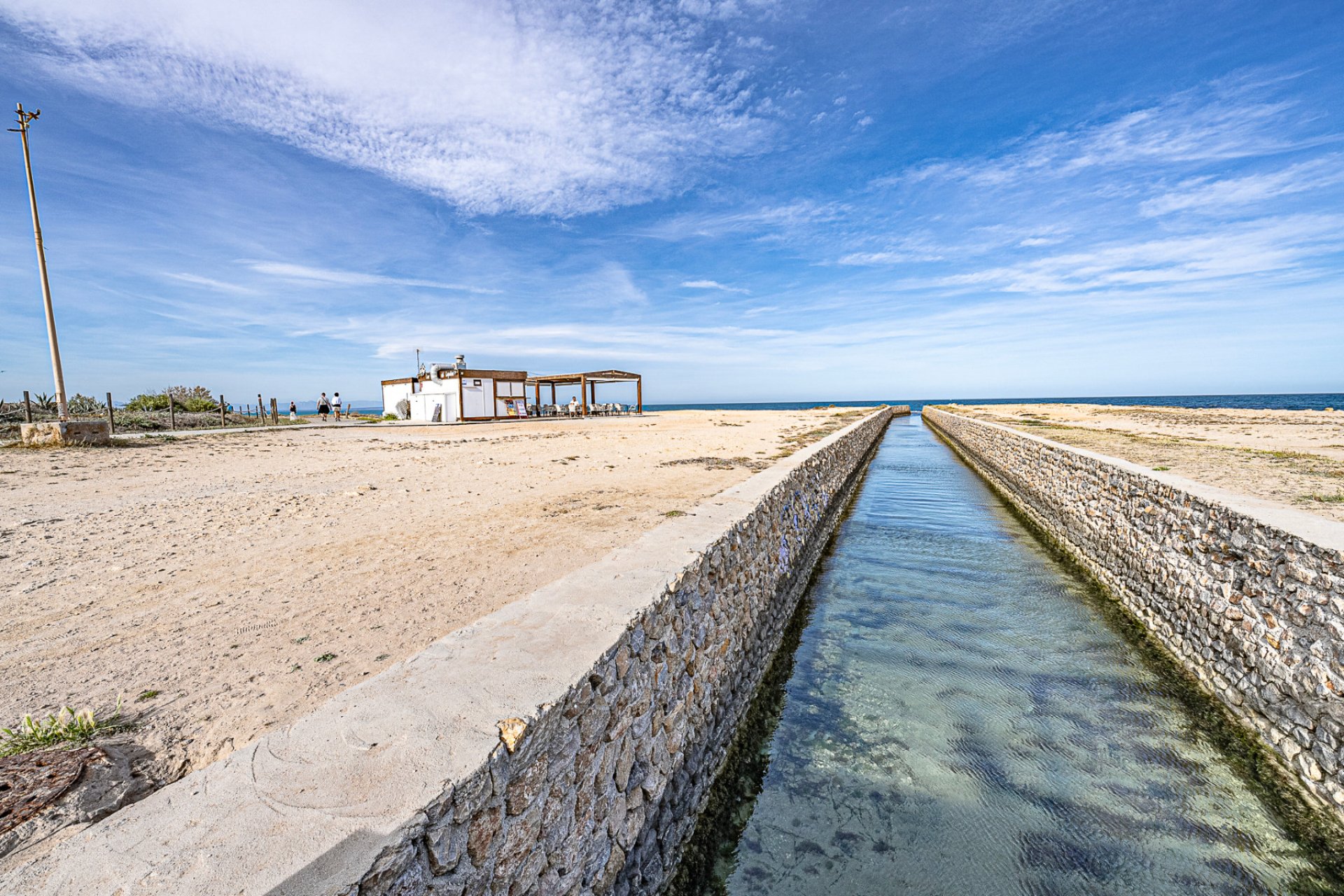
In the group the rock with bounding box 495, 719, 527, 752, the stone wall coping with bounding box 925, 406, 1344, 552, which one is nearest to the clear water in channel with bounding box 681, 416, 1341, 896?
the stone wall coping with bounding box 925, 406, 1344, 552

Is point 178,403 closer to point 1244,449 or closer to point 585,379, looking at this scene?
point 585,379

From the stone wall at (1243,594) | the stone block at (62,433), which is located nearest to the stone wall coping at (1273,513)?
the stone wall at (1243,594)

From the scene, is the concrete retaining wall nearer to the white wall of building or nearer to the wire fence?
the wire fence

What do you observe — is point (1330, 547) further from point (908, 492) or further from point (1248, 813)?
point (908, 492)

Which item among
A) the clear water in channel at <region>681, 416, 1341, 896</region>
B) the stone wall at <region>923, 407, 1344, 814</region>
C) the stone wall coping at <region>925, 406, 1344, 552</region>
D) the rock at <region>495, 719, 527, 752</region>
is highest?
the stone wall coping at <region>925, 406, 1344, 552</region>

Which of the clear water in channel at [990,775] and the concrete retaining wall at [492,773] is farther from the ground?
the concrete retaining wall at [492,773]

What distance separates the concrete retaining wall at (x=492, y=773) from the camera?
1242 millimetres

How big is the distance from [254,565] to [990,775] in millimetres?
5930

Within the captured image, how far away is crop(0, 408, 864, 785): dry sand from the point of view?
2896 millimetres

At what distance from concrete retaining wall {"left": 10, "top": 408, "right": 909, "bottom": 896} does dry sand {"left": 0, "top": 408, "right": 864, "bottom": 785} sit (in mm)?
1160

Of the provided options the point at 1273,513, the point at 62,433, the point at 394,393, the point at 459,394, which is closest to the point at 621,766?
the point at 1273,513

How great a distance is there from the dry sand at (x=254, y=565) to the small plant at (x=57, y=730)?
12 centimetres

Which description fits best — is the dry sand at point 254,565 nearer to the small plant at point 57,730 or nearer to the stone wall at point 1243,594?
the small plant at point 57,730

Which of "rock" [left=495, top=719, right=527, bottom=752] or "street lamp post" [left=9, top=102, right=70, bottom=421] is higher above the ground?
"street lamp post" [left=9, top=102, right=70, bottom=421]
